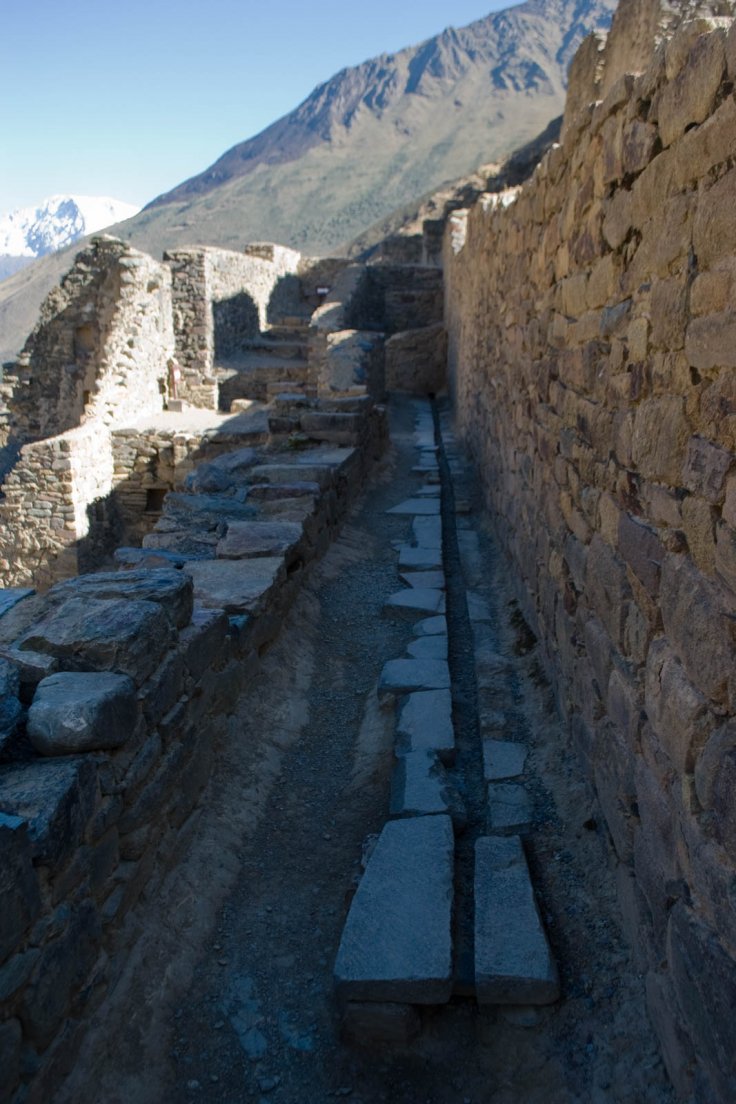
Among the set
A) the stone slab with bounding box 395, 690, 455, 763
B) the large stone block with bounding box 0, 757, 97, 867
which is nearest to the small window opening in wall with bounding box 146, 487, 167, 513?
the stone slab with bounding box 395, 690, 455, 763

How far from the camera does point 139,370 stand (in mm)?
14414

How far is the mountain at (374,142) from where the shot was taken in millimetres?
44969

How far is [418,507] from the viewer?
6883 millimetres

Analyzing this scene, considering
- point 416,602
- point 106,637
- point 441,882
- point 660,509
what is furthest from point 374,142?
point 441,882

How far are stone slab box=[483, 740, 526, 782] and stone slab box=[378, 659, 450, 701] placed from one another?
17.9 inches

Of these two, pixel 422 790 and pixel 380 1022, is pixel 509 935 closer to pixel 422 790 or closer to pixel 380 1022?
pixel 380 1022

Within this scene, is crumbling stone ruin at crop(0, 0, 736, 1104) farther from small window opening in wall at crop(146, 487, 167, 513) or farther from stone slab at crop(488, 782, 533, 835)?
small window opening in wall at crop(146, 487, 167, 513)

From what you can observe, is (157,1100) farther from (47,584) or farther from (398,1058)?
(47,584)

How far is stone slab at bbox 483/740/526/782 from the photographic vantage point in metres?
3.13

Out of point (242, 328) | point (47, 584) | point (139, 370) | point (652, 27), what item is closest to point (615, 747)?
point (652, 27)

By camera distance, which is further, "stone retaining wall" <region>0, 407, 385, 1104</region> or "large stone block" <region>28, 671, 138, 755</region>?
"large stone block" <region>28, 671, 138, 755</region>

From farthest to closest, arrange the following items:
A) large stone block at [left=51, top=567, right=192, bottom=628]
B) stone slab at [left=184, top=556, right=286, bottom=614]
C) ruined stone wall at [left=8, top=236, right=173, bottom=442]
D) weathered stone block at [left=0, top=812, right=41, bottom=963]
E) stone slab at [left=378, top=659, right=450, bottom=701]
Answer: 1. ruined stone wall at [left=8, top=236, right=173, bottom=442]
2. stone slab at [left=378, top=659, right=450, bottom=701]
3. stone slab at [left=184, top=556, right=286, bottom=614]
4. large stone block at [left=51, top=567, right=192, bottom=628]
5. weathered stone block at [left=0, top=812, right=41, bottom=963]

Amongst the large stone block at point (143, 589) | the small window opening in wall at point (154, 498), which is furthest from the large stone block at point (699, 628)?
the small window opening in wall at point (154, 498)

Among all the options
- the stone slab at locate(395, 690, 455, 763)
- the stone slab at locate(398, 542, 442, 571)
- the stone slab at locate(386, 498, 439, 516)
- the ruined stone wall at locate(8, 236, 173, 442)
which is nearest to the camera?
the stone slab at locate(395, 690, 455, 763)
